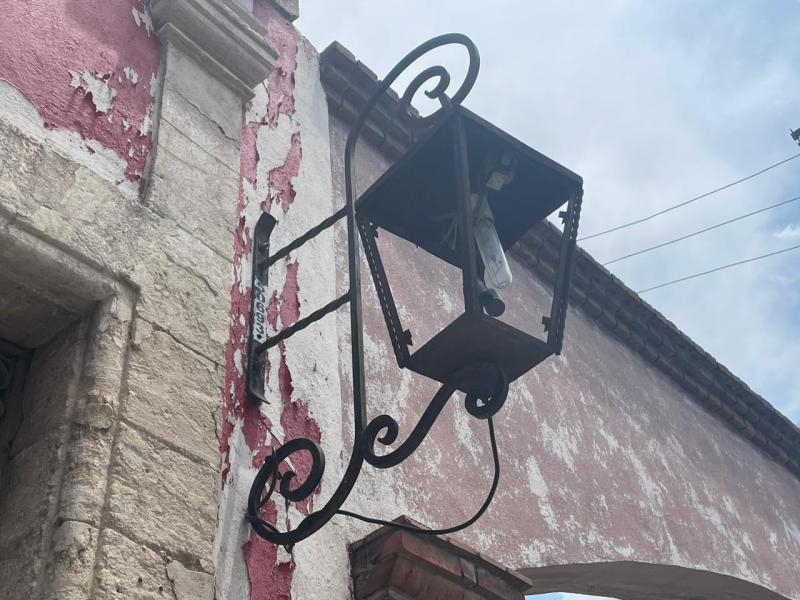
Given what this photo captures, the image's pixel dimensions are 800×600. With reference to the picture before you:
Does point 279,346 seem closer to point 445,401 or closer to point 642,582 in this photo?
point 445,401

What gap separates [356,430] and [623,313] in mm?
3317

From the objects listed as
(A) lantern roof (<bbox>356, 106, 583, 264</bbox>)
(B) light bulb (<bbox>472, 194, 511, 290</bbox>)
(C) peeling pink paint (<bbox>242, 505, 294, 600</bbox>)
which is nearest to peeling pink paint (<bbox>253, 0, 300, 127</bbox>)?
(A) lantern roof (<bbox>356, 106, 583, 264</bbox>)

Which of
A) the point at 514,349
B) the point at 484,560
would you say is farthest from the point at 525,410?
the point at 514,349

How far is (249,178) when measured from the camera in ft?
10.3

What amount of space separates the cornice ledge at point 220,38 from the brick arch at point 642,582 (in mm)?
1964

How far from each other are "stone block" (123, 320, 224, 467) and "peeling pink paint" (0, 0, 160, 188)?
1.75 ft

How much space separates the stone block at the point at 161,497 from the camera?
6.58 feet

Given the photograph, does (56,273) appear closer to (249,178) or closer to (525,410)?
(249,178)

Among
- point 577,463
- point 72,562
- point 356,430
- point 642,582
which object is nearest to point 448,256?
point 356,430

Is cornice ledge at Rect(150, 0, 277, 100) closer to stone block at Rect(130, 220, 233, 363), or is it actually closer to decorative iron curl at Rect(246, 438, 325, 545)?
stone block at Rect(130, 220, 233, 363)

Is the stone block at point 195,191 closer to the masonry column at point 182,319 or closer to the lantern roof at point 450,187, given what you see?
the masonry column at point 182,319

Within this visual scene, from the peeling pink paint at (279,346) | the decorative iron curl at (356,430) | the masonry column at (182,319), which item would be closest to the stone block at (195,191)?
the masonry column at (182,319)

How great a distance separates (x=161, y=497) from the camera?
82.3 inches

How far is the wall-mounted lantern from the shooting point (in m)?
2.26
